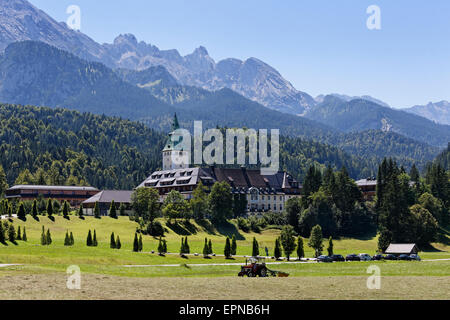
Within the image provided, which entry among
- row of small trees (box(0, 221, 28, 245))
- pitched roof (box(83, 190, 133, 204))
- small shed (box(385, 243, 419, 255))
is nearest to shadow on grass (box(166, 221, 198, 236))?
pitched roof (box(83, 190, 133, 204))

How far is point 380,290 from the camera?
5075 cm

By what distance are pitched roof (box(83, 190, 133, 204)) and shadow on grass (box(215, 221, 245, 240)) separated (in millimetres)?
34734

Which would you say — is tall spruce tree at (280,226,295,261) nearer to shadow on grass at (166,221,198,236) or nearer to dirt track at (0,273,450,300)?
shadow on grass at (166,221,198,236)

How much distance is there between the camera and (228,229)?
171 meters

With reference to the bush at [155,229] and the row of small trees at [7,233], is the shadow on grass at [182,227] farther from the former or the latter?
the row of small trees at [7,233]

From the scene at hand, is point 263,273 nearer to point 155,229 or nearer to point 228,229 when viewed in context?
point 155,229

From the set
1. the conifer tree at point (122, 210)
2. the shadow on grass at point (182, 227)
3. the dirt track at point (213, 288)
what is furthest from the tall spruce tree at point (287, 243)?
the conifer tree at point (122, 210)

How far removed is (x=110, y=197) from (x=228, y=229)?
42876mm

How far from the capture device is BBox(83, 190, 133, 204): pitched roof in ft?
626

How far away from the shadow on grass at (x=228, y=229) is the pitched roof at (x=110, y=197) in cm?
3473

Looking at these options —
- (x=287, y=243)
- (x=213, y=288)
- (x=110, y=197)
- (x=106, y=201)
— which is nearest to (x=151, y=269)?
(x=213, y=288)
